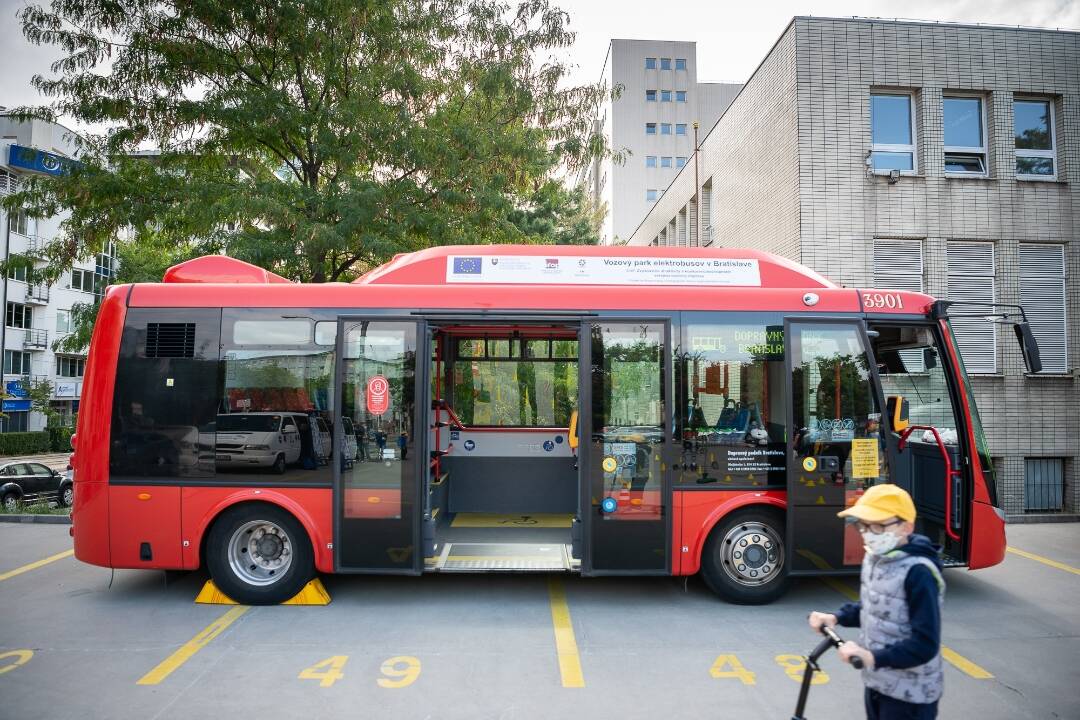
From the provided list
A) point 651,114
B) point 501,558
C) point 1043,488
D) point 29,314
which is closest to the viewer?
point 501,558

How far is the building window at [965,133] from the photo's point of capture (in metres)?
12.5

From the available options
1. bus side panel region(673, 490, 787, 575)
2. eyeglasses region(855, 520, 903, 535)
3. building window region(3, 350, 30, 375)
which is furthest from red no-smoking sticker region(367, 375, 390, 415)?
building window region(3, 350, 30, 375)

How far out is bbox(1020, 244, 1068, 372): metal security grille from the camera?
12266 millimetres

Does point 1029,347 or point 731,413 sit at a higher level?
point 1029,347

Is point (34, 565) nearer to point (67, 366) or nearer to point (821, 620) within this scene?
point (821, 620)

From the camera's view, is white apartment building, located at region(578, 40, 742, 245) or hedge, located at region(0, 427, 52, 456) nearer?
hedge, located at region(0, 427, 52, 456)

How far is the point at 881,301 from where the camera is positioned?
639 cm

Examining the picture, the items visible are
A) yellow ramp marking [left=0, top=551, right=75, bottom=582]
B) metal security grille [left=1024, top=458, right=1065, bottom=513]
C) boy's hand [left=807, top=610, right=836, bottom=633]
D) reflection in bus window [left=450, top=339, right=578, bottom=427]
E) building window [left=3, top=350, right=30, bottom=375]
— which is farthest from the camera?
building window [left=3, top=350, right=30, bottom=375]

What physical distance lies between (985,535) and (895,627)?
4484 millimetres

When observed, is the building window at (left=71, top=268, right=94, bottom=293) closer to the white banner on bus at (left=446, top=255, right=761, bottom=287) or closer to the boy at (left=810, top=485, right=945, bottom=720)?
the white banner on bus at (left=446, top=255, right=761, bottom=287)

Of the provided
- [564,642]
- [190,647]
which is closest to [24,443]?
[190,647]

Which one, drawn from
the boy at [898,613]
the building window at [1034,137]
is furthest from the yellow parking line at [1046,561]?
the building window at [1034,137]

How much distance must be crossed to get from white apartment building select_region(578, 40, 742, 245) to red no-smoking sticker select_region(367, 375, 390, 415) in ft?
139

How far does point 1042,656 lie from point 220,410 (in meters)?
7.38
